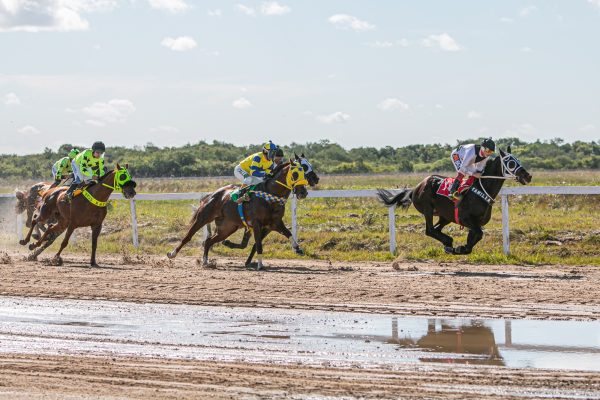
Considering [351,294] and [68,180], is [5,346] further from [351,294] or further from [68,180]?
[68,180]

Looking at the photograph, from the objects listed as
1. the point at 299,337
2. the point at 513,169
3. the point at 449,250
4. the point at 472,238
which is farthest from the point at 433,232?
the point at 299,337

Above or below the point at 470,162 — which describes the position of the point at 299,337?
below

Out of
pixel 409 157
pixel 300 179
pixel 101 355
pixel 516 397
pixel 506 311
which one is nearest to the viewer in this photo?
pixel 516 397

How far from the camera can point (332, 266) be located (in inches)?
743

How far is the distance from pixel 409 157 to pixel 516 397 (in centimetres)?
8196

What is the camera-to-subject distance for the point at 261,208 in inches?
735

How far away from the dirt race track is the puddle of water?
421mm

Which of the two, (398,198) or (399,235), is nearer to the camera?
(398,198)

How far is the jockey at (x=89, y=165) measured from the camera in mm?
20125

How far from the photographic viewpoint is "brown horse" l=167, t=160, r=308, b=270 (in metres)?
18.4

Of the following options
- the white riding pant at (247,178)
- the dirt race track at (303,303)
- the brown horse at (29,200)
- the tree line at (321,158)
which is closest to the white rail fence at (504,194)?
the dirt race track at (303,303)

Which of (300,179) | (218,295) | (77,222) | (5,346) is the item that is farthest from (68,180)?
(5,346)

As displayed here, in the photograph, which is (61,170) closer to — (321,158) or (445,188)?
(445,188)

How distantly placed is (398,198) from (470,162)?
2.36 metres
